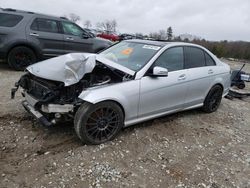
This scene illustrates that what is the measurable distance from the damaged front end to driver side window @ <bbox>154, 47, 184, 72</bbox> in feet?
2.37

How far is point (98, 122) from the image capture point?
143 inches

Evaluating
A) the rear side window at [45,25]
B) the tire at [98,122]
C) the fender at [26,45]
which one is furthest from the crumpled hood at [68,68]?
the rear side window at [45,25]

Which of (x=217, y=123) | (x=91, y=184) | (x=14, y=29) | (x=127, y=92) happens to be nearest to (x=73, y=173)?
(x=91, y=184)

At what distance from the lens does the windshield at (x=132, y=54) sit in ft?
13.9

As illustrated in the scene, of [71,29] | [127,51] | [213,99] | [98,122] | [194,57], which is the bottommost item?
[213,99]

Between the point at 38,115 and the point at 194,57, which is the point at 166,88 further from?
the point at 38,115

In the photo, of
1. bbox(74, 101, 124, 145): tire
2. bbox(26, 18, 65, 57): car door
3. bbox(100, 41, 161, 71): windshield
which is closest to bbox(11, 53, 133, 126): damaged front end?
bbox(74, 101, 124, 145): tire

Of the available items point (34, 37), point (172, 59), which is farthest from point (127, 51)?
point (34, 37)

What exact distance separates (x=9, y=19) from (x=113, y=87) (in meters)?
5.34

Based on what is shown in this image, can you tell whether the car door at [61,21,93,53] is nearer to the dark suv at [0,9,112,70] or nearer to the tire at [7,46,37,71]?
the dark suv at [0,9,112,70]

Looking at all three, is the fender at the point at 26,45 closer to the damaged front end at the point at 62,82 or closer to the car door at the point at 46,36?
the car door at the point at 46,36

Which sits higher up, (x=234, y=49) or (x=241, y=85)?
(x=241, y=85)

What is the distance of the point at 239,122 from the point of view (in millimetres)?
5414

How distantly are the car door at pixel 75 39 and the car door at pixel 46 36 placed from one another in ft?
0.65
